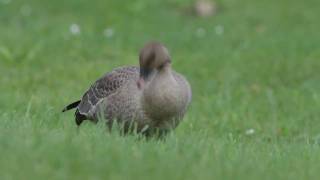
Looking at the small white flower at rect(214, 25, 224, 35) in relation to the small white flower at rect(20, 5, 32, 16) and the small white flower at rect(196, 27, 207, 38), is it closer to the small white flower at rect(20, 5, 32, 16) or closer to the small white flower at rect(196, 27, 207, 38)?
the small white flower at rect(196, 27, 207, 38)

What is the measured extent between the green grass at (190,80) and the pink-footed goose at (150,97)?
0.31 metres

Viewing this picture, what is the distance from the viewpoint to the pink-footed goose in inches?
287

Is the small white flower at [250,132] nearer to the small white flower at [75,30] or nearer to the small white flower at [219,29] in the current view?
the small white flower at [75,30]

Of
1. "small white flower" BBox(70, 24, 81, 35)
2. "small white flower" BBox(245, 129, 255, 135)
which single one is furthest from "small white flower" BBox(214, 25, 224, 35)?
"small white flower" BBox(245, 129, 255, 135)

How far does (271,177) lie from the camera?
236 inches

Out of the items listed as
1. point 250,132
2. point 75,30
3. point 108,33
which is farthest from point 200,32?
point 250,132

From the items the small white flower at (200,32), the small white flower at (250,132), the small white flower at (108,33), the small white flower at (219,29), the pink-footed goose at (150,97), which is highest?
the pink-footed goose at (150,97)

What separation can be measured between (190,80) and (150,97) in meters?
5.29

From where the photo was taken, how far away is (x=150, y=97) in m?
7.31

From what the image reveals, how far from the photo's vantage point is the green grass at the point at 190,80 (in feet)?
18.8

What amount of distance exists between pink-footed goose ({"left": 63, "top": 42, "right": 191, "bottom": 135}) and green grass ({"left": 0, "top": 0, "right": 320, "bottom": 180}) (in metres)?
0.31

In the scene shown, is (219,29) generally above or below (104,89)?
below

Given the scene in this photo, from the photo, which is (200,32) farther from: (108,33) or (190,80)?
(190,80)

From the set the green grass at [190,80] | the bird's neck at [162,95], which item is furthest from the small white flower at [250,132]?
the bird's neck at [162,95]
